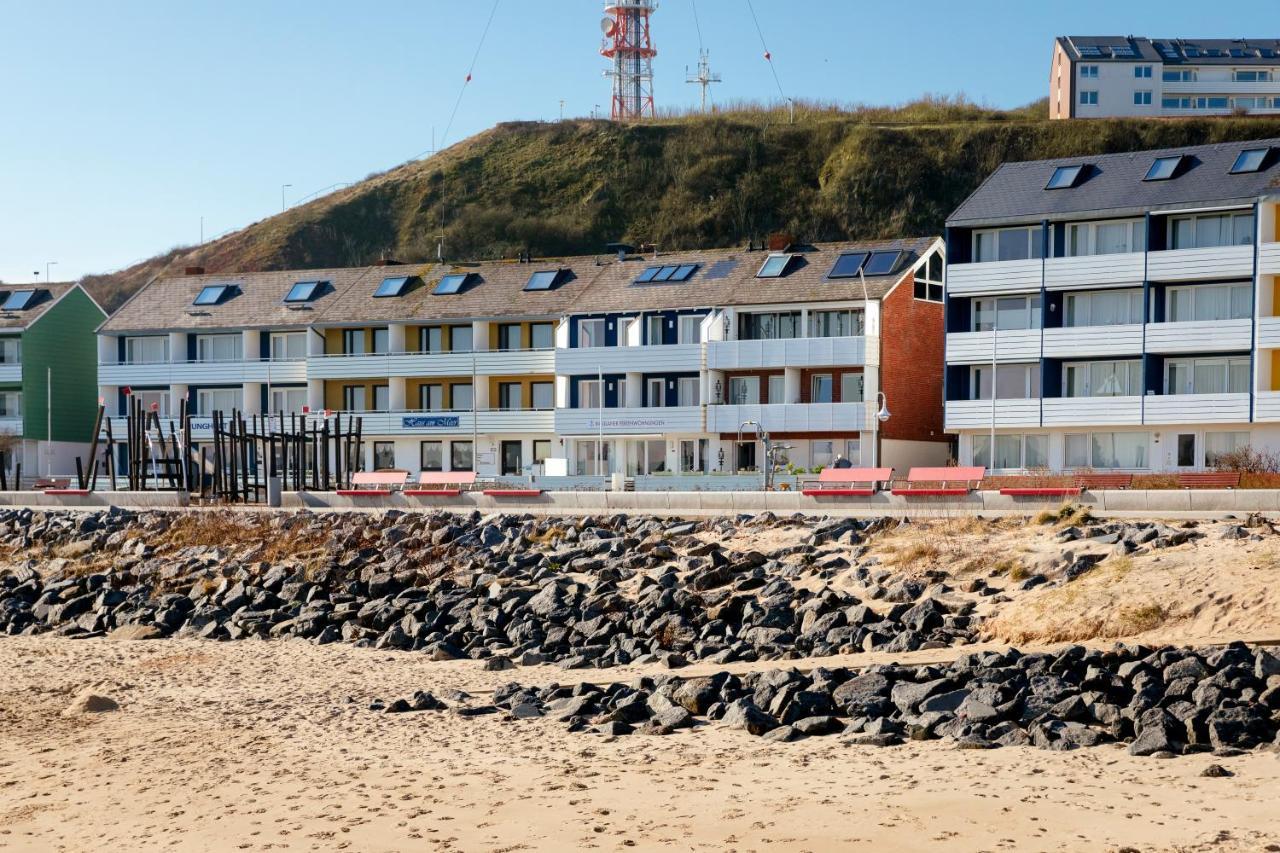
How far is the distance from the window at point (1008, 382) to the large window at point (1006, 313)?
1400 millimetres

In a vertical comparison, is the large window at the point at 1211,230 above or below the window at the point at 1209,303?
above

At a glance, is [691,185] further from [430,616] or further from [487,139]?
[430,616]

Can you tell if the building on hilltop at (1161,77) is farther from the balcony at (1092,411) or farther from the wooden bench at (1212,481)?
the wooden bench at (1212,481)

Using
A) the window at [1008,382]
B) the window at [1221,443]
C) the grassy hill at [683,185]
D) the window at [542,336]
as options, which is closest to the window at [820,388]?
the window at [1008,382]

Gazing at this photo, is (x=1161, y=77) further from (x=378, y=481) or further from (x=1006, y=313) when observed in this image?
(x=378, y=481)

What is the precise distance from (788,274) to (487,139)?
2302 inches

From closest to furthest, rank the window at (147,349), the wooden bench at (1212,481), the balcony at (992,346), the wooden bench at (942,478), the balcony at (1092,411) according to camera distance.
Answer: the wooden bench at (1212,481), the wooden bench at (942,478), the balcony at (1092,411), the balcony at (992,346), the window at (147,349)

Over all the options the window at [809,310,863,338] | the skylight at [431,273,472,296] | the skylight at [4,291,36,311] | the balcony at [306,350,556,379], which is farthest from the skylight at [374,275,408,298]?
the window at [809,310,863,338]

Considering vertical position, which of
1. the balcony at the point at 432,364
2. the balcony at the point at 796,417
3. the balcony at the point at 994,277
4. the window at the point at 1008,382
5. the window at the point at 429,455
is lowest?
the window at the point at 429,455

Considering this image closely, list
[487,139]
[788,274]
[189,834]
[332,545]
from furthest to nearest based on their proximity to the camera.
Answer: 1. [487,139]
2. [788,274]
3. [332,545]
4. [189,834]

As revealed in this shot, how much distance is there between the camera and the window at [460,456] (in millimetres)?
70562

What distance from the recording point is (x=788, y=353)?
62.2 metres

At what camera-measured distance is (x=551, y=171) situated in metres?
112

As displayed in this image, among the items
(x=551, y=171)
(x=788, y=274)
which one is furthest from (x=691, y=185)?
(x=788, y=274)
